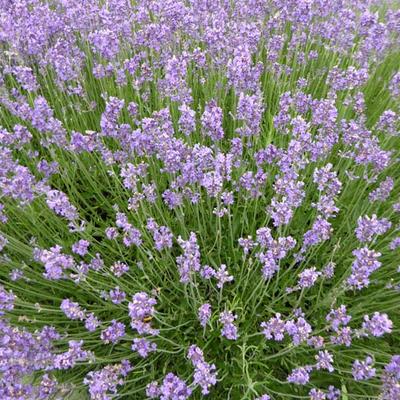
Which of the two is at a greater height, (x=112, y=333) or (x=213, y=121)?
(x=213, y=121)

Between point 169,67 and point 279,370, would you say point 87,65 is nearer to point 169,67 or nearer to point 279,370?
point 169,67

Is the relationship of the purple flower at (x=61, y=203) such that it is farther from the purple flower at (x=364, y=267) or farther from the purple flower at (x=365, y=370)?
the purple flower at (x=365, y=370)

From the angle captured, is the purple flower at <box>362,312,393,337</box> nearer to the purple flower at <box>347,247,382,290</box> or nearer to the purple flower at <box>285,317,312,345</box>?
the purple flower at <box>347,247,382,290</box>

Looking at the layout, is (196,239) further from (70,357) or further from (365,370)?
(365,370)

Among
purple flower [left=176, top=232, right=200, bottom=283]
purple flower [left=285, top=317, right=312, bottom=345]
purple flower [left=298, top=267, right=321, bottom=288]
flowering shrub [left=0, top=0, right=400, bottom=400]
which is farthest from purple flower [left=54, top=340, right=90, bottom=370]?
purple flower [left=298, top=267, right=321, bottom=288]

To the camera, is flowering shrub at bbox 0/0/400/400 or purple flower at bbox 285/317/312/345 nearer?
purple flower at bbox 285/317/312/345

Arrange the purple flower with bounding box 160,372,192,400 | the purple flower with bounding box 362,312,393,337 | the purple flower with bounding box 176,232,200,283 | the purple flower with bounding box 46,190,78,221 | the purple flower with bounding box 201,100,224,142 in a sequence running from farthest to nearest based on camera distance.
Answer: the purple flower with bounding box 201,100,224,142
the purple flower with bounding box 46,190,78,221
the purple flower with bounding box 176,232,200,283
the purple flower with bounding box 160,372,192,400
the purple flower with bounding box 362,312,393,337

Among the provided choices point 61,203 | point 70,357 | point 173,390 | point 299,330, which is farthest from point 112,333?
point 299,330

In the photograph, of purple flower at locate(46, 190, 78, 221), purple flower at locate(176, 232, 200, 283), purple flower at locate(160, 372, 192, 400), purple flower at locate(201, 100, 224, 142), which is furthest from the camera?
purple flower at locate(201, 100, 224, 142)

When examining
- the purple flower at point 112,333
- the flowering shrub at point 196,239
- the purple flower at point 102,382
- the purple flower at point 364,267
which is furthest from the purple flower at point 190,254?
the purple flower at point 364,267

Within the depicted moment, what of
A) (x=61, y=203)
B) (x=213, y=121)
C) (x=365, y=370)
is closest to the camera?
(x=365, y=370)
